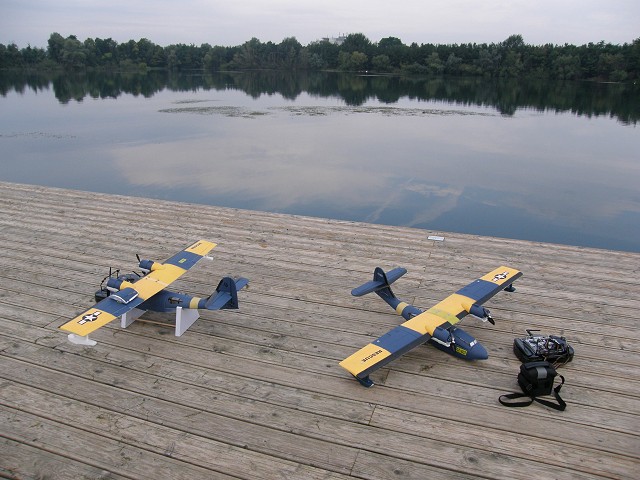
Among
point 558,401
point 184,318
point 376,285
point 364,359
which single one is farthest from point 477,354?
point 184,318

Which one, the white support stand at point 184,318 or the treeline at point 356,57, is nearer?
the white support stand at point 184,318

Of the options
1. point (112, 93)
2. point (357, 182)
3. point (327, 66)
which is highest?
→ point (327, 66)

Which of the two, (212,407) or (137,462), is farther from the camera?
(212,407)

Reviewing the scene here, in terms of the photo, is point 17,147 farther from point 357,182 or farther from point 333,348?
point 333,348

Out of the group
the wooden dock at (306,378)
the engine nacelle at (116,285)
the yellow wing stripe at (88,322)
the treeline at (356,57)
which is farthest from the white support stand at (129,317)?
the treeline at (356,57)

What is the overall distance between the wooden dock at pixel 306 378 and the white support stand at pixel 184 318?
0.46 ft

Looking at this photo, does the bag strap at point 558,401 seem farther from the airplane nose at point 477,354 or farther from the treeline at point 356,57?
the treeline at point 356,57

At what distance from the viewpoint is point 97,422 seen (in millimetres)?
6617

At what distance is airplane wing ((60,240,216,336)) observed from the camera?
24.8 feet

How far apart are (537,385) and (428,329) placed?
1.81 meters

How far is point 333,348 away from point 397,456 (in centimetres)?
253

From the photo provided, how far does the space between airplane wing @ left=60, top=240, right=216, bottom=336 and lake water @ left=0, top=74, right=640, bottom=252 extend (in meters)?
15.2

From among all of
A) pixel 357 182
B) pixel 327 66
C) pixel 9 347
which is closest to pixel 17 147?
pixel 357 182

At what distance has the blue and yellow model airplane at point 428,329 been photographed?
285 inches
